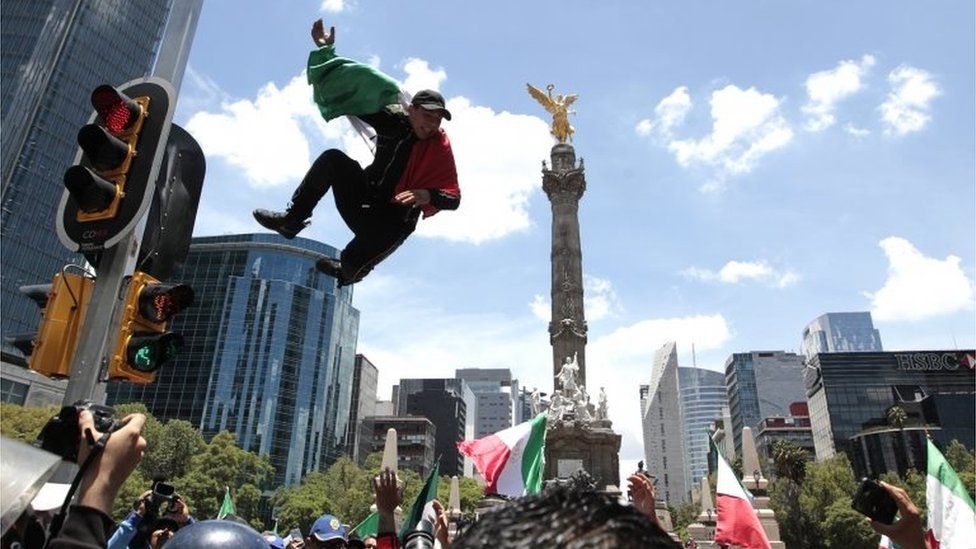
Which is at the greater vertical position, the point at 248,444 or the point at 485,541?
the point at 248,444

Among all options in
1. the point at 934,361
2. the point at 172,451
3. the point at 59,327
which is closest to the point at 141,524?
the point at 59,327

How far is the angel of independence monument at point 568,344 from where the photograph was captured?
122 ft

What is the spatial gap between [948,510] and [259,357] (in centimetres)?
9134

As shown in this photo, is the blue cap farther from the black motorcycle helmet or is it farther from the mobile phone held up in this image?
the mobile phone held up

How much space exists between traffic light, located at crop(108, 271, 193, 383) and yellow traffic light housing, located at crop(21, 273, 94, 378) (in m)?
0.30

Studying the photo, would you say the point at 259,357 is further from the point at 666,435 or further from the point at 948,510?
the point at 948,510

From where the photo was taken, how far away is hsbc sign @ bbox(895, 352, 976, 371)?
84.8 metres

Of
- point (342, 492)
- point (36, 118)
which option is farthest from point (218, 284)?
point (342, 492)

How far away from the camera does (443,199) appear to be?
5938 millimetres

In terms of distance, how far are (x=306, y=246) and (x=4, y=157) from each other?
1487 inches

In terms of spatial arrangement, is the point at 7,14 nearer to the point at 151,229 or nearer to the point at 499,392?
the point at 151,229

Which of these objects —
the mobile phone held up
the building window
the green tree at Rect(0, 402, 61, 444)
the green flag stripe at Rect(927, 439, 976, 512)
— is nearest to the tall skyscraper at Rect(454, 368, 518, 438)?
the building window

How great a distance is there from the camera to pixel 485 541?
3.81 feet

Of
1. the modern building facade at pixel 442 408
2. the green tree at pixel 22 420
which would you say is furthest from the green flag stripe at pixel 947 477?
the modern building facade at pixel 442 408
